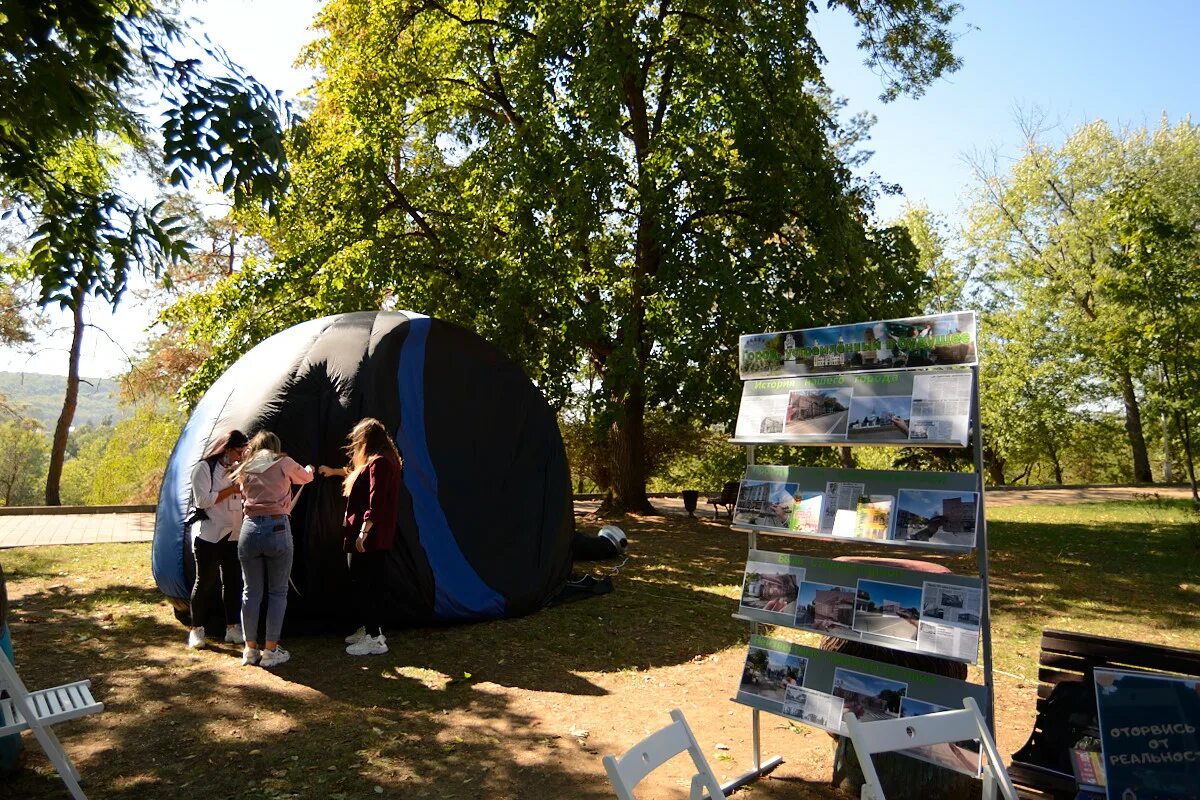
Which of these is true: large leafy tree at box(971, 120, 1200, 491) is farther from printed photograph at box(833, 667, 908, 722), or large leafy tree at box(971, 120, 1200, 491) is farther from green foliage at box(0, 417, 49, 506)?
green foliage at box(0, 417, 49, 506)

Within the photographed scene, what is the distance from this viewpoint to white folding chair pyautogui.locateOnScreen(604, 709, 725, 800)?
2.73m

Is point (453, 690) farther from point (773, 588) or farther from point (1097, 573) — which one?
point (1097, 573)

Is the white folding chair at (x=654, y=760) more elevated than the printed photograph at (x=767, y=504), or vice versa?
the printed photograph at (x=767, y=504)

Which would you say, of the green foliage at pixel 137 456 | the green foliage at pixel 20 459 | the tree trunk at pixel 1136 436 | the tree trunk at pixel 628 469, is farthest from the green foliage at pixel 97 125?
the green foliage at pixel 20 459

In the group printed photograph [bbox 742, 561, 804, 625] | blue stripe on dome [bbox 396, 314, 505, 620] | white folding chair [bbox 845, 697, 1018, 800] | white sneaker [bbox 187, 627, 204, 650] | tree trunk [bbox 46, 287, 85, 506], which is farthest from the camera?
tree trunk [bbox 46, 287, 85, 506]

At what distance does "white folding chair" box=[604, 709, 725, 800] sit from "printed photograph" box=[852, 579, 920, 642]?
145 centimetres

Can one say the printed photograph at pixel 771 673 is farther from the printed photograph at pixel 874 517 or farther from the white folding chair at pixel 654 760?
the white folding chair at pixel 654 760

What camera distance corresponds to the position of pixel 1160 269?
1405 cm

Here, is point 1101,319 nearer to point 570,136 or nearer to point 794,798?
point 570,136

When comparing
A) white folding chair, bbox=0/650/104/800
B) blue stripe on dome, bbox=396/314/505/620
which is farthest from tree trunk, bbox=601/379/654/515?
white folding chair, bbox=0/650/104/800

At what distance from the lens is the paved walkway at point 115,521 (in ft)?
Answer: 44.7

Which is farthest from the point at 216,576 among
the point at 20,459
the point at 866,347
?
the point at 20,459

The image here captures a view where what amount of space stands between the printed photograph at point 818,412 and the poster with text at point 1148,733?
1725 mm

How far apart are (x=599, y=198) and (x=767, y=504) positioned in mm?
9656
